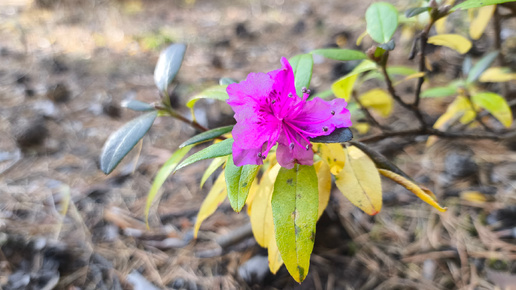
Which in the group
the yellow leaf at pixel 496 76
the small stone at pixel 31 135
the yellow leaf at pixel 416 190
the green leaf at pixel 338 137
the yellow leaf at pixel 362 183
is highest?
the green leaf at pixel 338 137

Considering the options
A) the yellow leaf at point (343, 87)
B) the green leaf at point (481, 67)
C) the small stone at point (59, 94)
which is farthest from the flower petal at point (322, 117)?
the small stone at point (59, 94)

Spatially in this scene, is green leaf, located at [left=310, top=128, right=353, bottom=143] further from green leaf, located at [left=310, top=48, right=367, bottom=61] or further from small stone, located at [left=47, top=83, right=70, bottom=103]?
small stone, located at [left=47, top=83, right=70, bottom=103]

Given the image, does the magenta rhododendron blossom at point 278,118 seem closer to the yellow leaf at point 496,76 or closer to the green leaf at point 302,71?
the green leaf at point 302,71

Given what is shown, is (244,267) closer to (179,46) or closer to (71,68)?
(179,46)

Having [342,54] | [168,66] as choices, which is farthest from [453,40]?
[168,66]

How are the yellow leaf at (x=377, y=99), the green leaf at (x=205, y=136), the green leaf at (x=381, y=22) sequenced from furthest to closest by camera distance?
the yellow leaf at (x=377, y=99)
the green leaf at (x=381, y=22)
the green leaf at (x=205, y=136)
